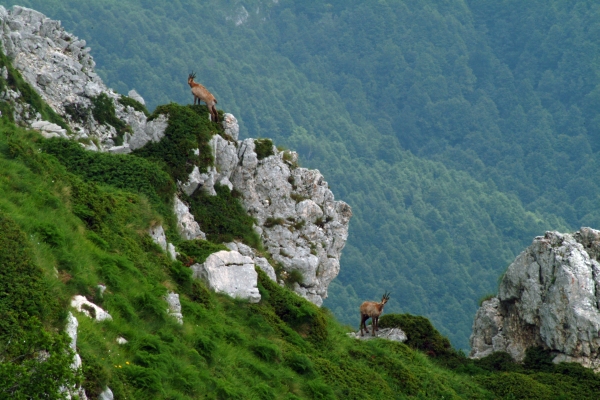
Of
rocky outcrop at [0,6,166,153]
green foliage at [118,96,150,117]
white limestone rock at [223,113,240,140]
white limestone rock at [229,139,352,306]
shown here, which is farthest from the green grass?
green foliage at [118,96,150,117]

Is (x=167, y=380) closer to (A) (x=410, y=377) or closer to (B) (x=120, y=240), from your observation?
(B) (x=120, y=240)

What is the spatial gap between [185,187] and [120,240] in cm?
1100

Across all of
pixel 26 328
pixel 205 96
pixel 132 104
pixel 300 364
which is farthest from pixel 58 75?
pixel 26 328

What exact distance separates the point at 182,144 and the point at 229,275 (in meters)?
9.80

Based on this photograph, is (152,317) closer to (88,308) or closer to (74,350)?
(88,308)

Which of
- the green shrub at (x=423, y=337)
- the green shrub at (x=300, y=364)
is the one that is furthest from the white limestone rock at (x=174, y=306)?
the green shrub at (x=423, y=337)

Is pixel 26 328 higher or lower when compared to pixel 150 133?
lower

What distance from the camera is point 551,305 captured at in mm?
35875

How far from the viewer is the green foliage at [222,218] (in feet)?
110

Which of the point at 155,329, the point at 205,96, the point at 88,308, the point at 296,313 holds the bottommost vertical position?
the point at 88,308

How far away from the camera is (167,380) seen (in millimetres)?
18484

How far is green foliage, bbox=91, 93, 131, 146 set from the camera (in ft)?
210

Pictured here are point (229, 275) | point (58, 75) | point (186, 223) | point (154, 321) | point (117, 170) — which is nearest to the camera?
point (154, 321)

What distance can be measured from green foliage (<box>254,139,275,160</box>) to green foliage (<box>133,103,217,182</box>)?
3.52m
